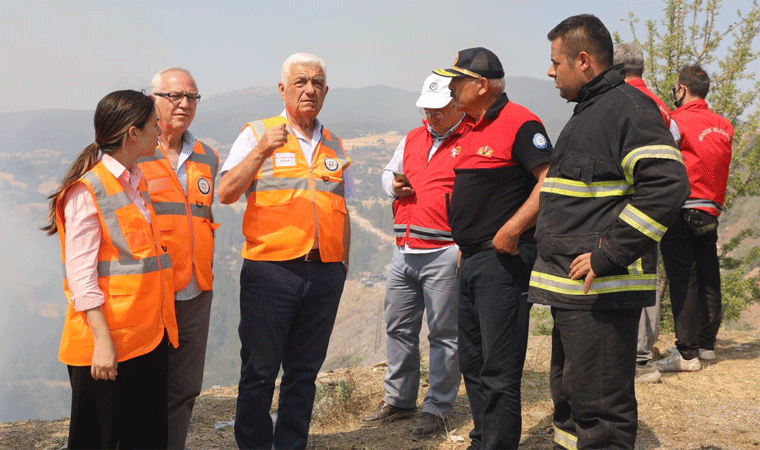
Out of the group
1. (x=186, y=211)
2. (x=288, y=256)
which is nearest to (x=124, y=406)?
(x=186, y=211)

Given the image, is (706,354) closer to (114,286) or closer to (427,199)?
(427,199)

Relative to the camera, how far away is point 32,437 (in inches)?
195

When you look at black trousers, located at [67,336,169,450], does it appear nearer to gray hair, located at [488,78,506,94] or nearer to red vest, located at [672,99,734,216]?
gray hair, located at [488,78,506,94]

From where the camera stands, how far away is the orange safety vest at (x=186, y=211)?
3.54 meters

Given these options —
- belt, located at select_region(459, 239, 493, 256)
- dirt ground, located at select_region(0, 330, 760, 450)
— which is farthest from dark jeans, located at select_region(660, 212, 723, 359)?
belt, located at select_region(459, 239, 493, 256)

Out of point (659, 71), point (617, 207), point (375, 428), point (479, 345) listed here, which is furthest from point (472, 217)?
point (659, 71)

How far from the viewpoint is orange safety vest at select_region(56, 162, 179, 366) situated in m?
2.72

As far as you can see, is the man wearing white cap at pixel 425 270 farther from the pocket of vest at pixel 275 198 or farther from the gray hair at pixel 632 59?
the gray hair at pixel 632 59

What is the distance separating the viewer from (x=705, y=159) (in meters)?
5.79

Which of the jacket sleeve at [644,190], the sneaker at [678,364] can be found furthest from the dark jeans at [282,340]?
the sneaker at [678,364]

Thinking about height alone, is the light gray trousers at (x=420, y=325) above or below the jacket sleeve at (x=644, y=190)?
below

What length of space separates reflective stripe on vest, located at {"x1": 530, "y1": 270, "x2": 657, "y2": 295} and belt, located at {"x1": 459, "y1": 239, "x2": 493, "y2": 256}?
29.6 inches

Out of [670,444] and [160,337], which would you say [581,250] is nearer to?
[160,337]

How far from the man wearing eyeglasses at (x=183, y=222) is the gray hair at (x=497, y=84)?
5.81ft
